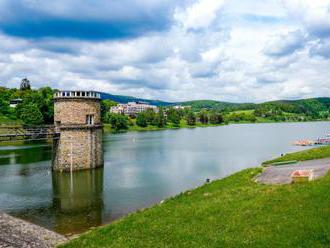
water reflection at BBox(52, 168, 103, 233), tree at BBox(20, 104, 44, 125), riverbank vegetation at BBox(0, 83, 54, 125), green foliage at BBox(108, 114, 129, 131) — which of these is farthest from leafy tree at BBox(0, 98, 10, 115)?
water reflection at BBox(52, 168, 103, 233)

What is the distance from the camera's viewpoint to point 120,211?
1316 inches

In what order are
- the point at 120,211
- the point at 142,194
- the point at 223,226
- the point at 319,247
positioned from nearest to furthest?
the point at 319,247
the point at 223,226
the point at 120,211
the point at 142,194

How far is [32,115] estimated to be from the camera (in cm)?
11531

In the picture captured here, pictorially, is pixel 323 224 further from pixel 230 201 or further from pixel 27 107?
pixel 27 107

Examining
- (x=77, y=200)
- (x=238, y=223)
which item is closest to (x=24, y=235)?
(x=77, y=200)

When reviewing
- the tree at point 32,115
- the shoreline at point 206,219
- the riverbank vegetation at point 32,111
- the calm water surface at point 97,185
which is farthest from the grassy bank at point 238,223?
the riverbank vegetation at point 32,111

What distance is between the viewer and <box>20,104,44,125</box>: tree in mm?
114438

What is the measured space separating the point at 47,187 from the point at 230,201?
2802 centimetres

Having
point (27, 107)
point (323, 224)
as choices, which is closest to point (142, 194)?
point (323, 224)

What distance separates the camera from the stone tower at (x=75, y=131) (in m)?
54.0

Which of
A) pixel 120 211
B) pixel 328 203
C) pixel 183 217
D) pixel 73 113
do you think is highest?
pixel 73 113

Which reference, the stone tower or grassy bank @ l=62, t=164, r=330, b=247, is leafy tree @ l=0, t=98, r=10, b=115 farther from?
grassy bank @ l=62, t=164, r=330, b=247

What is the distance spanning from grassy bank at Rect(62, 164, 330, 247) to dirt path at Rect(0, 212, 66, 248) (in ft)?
9.64

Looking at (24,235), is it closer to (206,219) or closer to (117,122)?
(206,219)
